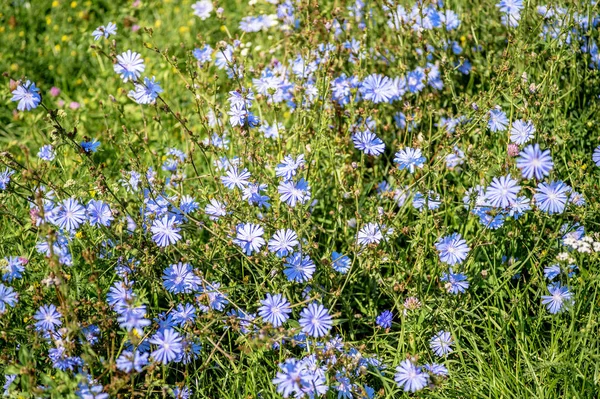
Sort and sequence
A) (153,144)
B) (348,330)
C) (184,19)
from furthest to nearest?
(184,19) < (153,144) < (348,330)

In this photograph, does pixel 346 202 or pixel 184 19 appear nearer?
pixel 346 202

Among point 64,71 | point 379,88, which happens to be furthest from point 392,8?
point 64,71

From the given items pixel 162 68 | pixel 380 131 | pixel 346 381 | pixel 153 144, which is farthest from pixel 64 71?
pixel 346 381

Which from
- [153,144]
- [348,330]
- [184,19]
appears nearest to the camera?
[348,330]

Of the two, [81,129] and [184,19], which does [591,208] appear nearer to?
[81,129]

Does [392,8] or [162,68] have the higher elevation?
[162,68]

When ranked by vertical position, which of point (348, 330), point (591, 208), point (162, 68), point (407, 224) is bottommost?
point (348, 330)

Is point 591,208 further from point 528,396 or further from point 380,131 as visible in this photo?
point 380,131

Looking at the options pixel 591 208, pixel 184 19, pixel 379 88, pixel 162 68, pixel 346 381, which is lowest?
pixel 346 381

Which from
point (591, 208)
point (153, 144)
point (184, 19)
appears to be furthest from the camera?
point (184, 19)
